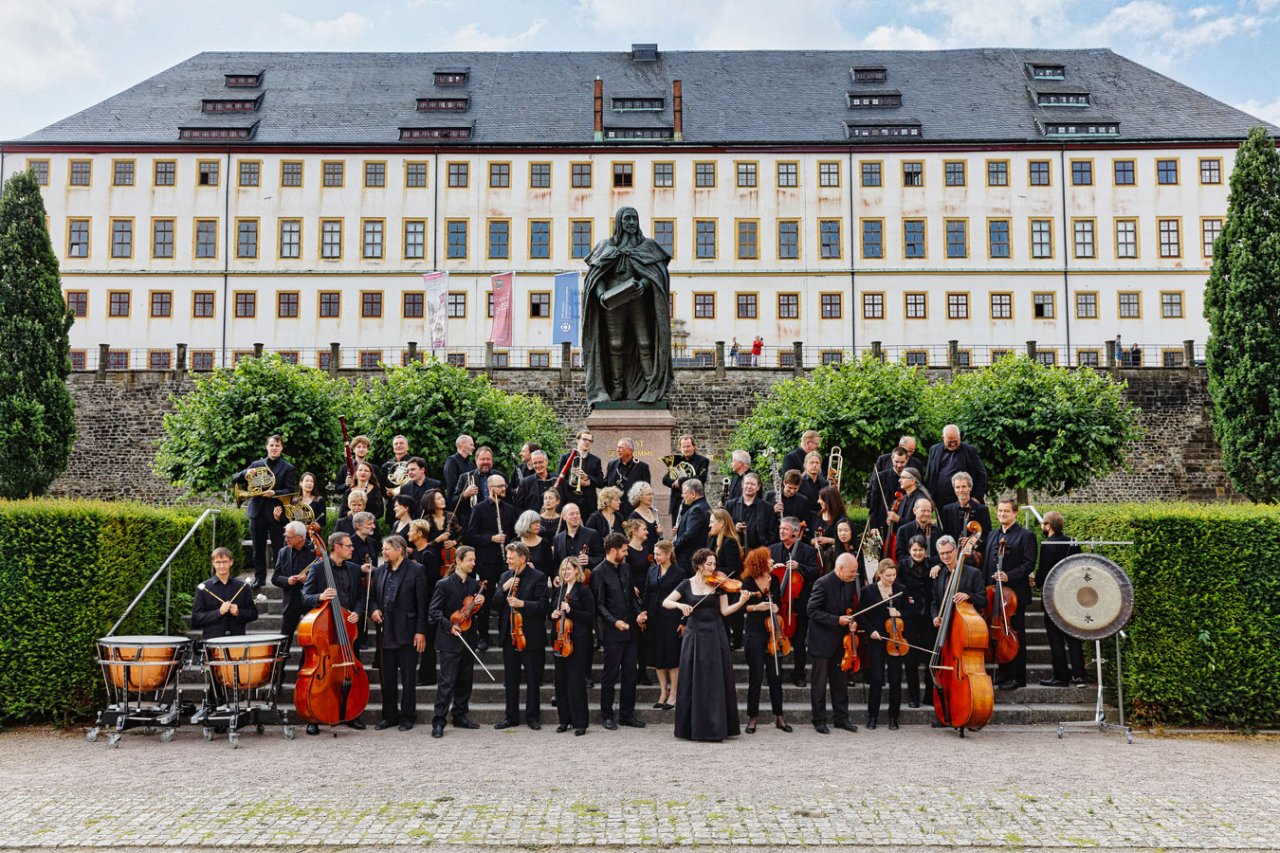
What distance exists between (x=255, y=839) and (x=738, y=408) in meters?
30.5

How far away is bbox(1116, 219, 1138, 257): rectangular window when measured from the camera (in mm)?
43844

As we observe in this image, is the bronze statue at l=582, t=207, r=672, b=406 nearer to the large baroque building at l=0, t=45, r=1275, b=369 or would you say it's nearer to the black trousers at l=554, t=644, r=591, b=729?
the black trousers at l=554, t=644, r=591, b=729

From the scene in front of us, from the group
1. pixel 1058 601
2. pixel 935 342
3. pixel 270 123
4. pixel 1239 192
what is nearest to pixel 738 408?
pixel 935 342

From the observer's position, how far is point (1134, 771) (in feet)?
25.5

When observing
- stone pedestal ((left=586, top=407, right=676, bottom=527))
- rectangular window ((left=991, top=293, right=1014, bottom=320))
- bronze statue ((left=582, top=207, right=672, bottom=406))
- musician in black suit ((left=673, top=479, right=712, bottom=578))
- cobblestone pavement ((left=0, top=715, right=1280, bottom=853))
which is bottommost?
cobblestone pavement ((left=0, top=715, right=1280, bottom=853))

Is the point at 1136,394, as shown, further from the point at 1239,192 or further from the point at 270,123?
the point at 270,123

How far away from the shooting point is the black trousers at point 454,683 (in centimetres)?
912

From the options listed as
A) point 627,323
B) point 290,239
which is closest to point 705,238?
point 290,239

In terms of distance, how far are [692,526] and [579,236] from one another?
1396 inches

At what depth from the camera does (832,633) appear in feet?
30.2

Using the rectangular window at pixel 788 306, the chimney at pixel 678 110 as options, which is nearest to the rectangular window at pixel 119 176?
the chimney at pixel 678 110

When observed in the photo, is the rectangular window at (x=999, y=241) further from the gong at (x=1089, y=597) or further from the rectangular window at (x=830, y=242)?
the gong at (x=1089, y=597)

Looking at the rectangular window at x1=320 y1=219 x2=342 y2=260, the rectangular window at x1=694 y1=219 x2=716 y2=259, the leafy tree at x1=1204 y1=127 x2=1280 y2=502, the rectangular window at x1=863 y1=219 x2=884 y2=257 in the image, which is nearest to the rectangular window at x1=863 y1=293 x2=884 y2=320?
the rectangular window at x1=863 y1=219 x2=884 y2=257

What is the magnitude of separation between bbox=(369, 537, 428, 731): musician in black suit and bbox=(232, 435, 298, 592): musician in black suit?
3041 millimetres
